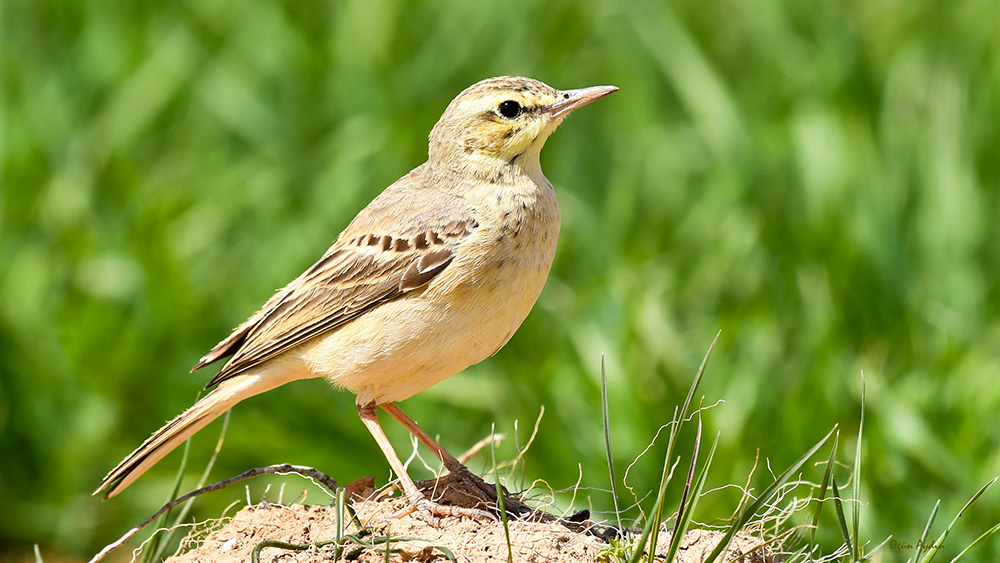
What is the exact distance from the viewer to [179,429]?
13.6 ft

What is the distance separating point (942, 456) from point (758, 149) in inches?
115

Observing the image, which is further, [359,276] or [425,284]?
[359,276]

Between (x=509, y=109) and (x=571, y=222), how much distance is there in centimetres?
316

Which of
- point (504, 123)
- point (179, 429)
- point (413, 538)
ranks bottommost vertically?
point (413, 538)

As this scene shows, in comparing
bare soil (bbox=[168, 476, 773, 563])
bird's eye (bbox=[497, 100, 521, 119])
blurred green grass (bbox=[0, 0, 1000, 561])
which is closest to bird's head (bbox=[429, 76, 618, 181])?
bird's eye (bbox=[497, 100, 521, 119])

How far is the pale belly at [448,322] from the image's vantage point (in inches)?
159

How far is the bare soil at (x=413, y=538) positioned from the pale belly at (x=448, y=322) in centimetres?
49

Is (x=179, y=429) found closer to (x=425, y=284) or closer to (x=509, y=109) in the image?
(x=425, y=284)

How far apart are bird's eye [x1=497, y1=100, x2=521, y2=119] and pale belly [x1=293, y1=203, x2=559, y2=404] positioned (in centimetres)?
56

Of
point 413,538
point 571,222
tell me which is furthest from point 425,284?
point 571,222

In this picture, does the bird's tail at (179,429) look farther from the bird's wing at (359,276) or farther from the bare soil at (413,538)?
the bare soil at (413,538)

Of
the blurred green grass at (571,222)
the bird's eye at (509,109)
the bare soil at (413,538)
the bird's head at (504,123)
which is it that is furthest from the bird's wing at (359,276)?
the blurred green grass at (571,222)

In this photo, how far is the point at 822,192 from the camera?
23.4 ft

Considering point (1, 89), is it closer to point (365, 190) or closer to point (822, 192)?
point (365, 190)
